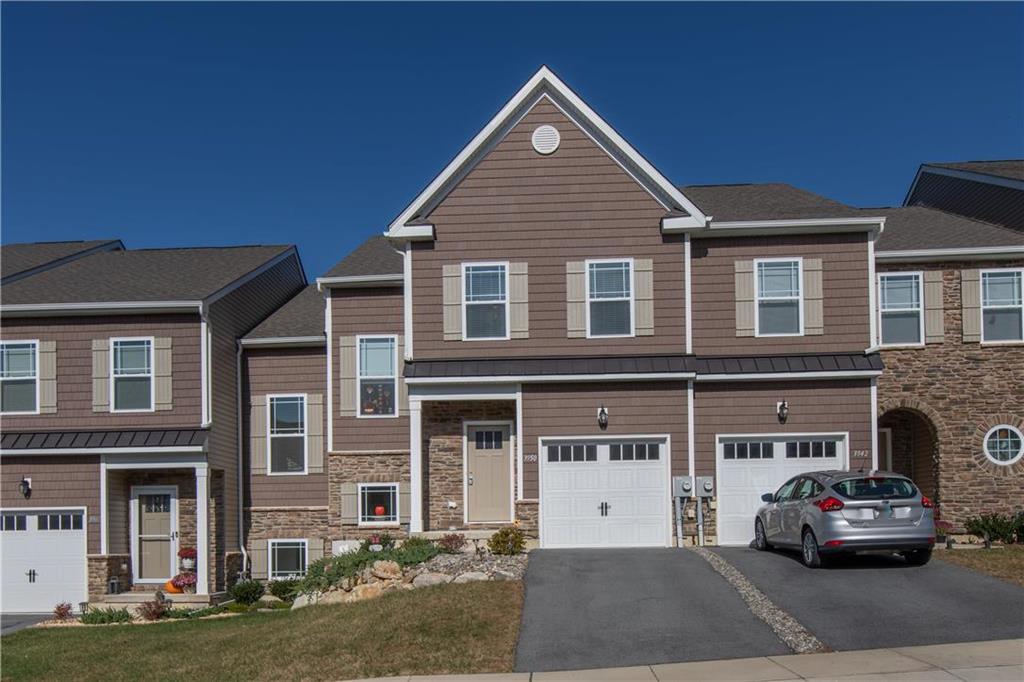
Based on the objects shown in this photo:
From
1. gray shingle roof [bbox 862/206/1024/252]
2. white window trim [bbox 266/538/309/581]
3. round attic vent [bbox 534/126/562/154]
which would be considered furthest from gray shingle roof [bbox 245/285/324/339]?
gray shingle roof [bbox 862/206/1024/252]

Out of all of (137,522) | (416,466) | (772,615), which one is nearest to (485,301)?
(416,466)

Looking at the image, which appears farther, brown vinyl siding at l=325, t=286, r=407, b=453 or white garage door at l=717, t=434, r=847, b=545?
brown vinyl siding at l=325, t=286, r=407, b=453

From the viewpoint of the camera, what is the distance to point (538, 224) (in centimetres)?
2408

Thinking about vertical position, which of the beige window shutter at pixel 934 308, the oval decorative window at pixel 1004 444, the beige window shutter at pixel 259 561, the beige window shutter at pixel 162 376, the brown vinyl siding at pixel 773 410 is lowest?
the beige window shutter at pixel 259 561

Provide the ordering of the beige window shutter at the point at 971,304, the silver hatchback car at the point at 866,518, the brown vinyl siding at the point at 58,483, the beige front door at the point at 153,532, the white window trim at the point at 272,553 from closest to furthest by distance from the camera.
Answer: the silver hatchback car at the point at 866,518 → the beige window shutter at the point at 971,304 → the brown vinyl siding at the point at 58,483 → the beige front door at the point at 153,532 → the white window trim at the point at 272,553

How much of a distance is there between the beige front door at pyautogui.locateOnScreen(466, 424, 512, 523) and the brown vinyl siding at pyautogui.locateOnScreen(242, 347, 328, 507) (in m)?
4.72

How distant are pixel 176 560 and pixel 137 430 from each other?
326 centimetres

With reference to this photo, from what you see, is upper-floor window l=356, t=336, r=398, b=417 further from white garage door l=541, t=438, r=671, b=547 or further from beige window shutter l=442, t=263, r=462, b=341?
white garage door l=541, t=438, r=671, b=547

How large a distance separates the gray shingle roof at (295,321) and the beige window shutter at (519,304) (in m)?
6.26

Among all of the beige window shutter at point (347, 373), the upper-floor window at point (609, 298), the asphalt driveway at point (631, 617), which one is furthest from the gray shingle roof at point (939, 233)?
the beige window shutter at point (347, 373)

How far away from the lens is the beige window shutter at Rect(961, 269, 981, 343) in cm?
2528

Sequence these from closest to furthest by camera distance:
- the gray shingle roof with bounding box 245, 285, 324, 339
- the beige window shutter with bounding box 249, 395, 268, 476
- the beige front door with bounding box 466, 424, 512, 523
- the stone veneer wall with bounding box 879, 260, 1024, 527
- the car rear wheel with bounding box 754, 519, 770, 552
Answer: the car rear wheel with bounding box 754, 519, 770, 552 < the stone veneer wall with bounding box 879, 260, 1024, 527 < the beige front door with bounding box 466, 424, 512, 523 < the beige window shutter with bounding box 249, 395, 268, 476 < the gray shingle roof with bounding box 245, 285, 324, 339

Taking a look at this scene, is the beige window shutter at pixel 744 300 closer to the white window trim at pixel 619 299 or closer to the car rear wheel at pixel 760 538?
the white window trim at pixel 619 299

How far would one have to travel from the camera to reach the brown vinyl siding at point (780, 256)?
2400 cm
